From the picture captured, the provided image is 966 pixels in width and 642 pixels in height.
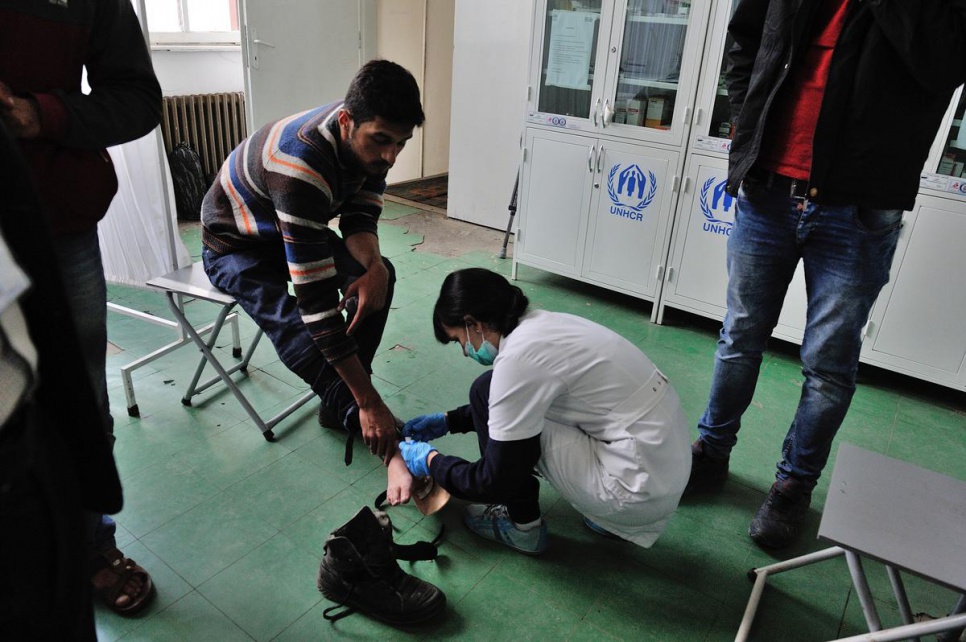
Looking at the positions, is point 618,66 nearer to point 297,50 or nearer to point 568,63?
point 568,63

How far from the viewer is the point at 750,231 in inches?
70.3

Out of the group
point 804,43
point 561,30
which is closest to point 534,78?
point 561,30

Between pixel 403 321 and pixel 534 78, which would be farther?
pixel 534 78

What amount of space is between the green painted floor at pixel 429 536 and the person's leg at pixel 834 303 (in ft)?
1.15

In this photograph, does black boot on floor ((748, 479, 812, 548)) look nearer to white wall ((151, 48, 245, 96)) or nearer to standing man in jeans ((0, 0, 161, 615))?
standing man in jeans ((0, 0, 161, 615))

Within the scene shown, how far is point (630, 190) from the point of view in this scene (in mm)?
3314

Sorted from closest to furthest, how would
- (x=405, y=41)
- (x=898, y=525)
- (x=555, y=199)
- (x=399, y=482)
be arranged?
(x=898, y=525) < (x=399, y=482) < (x=555, y=199) < (x=405, y=41)

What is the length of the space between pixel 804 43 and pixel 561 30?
6.79 feet

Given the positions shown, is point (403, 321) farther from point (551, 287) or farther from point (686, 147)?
point (686, 147)

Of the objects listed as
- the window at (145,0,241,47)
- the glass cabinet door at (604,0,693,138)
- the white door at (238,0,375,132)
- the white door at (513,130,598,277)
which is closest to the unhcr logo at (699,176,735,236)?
the glass cabinet door at (604,0,693,138)

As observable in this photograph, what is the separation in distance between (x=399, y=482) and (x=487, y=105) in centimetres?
355

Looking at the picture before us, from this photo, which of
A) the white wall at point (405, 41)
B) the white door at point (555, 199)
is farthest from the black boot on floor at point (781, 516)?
the white wall at point (405, 41)

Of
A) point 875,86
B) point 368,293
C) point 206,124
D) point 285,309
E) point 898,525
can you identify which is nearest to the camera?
point 898,525

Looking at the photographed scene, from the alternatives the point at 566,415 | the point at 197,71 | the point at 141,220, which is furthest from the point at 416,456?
the point at 197,71
